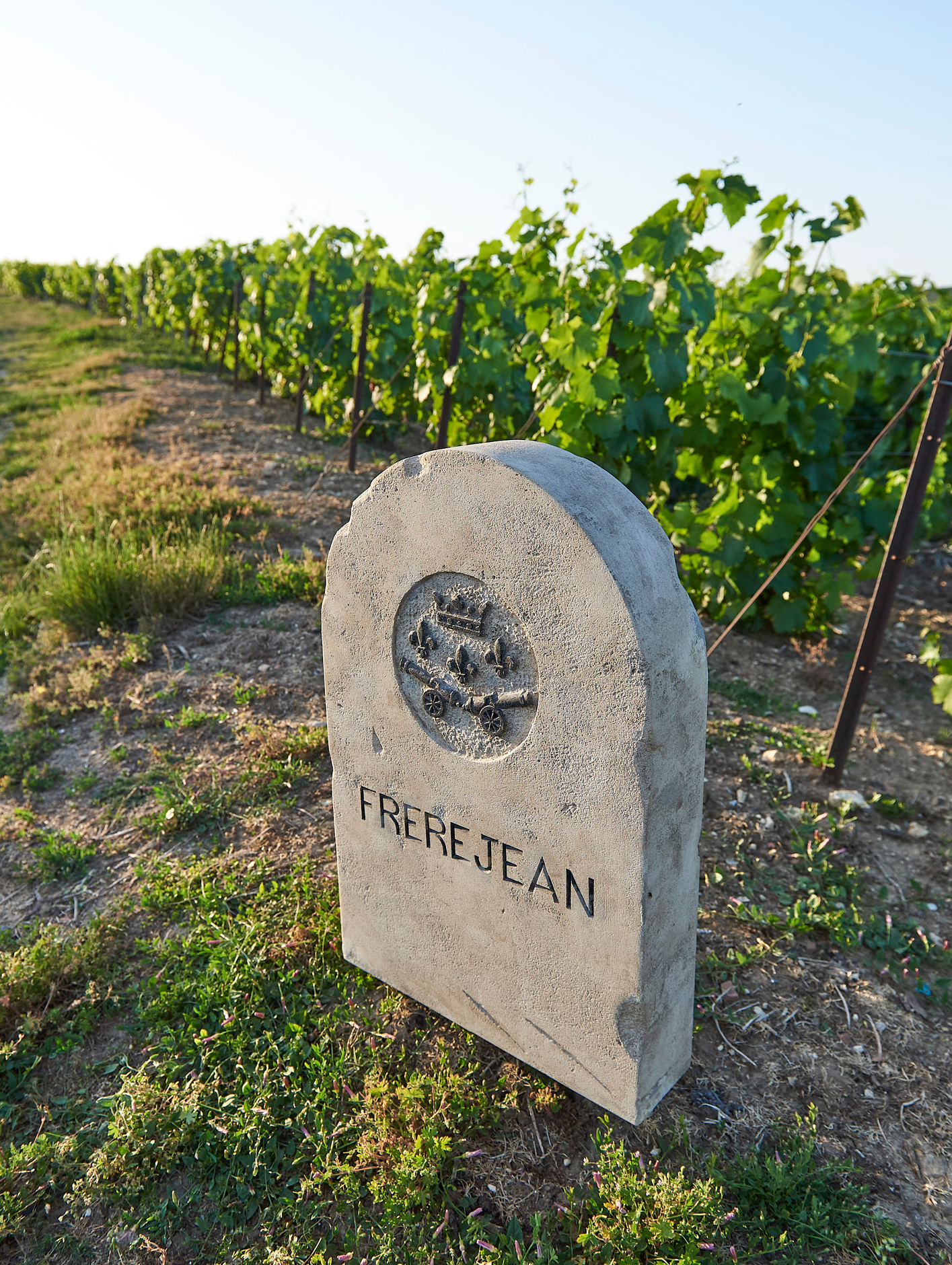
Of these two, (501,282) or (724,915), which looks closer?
(724,915)

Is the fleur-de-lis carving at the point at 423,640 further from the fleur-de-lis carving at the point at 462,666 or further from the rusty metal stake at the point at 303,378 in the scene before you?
the rusty metal stake at the point at 303,378

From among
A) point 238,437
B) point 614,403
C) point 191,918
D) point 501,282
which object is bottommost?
point 191,918

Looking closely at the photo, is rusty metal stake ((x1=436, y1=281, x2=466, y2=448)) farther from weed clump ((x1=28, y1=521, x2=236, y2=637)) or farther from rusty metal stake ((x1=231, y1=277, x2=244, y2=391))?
rusty metal stake ((x1=231, y1=277, x2=244, y2=391))

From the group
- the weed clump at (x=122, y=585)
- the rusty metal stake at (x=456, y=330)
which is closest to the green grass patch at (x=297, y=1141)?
the weed clump at (x=122, y=585)

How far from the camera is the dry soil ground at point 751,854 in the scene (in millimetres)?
2219

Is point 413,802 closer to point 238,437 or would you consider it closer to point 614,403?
point 614,403

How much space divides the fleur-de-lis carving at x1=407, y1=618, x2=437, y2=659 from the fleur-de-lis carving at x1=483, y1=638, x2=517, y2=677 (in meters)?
0.18

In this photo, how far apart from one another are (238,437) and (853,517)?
22.1 ft

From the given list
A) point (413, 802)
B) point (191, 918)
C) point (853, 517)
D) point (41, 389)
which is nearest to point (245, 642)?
point (191, 918)

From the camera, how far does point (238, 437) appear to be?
9.41 metres

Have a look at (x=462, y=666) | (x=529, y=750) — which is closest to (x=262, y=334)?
(x=462, y=666)

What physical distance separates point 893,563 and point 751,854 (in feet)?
4.85

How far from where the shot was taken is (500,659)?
1.98 m

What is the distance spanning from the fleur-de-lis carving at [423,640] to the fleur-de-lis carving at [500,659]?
0.59 ft
